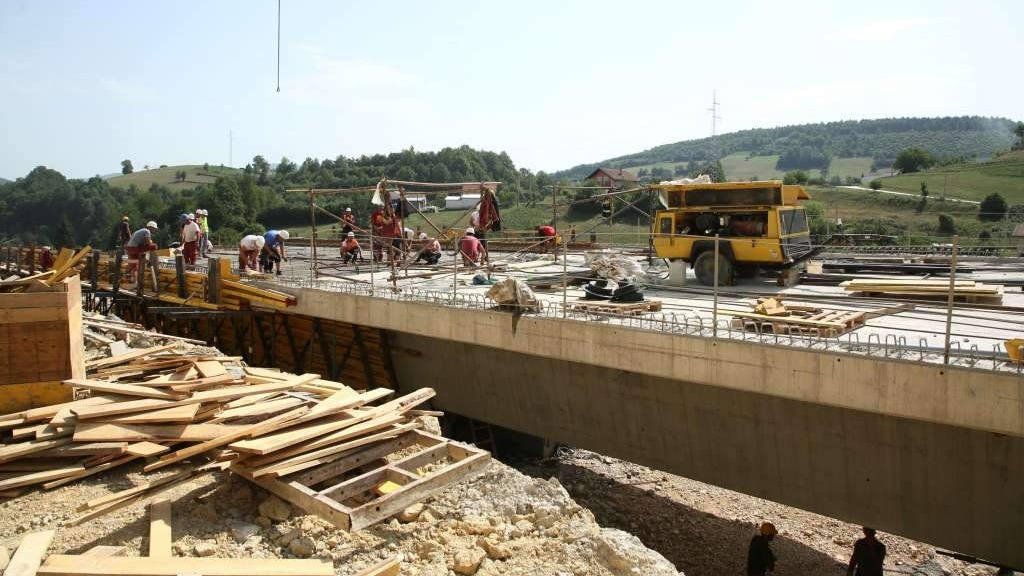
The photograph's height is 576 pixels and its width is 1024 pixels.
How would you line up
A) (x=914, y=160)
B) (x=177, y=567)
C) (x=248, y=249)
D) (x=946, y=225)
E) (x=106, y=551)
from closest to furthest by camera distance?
(x=177, y=567), (x=106, y=551), (x=248, y=249), (x=946, y=225), (x=914, y=160)

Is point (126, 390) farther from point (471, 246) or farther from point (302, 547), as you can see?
point (471, 246)

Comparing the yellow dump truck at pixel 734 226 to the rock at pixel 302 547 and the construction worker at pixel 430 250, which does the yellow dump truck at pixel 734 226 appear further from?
the rock at pixel 302 547

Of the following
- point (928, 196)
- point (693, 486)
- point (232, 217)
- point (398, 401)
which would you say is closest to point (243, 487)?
point (398, 401)

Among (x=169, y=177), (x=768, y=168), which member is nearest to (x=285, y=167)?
(x=169, y=177)

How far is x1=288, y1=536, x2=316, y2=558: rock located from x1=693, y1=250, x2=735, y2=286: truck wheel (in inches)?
410

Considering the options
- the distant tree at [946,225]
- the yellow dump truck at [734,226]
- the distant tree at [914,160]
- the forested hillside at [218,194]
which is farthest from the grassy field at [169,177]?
the yellow dump truck at [734,226]

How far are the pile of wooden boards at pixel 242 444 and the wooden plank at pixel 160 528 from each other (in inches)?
12.4

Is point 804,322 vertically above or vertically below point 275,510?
above

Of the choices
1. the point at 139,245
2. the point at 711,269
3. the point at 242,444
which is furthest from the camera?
the point at 139,245

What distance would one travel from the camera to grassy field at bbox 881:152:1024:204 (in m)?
58.4

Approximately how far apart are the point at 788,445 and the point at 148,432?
7825 millimetres

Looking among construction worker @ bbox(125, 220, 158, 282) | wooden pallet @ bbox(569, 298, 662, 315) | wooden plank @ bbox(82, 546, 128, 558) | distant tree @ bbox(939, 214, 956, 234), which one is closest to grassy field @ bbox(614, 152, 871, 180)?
distant tree @ bbox(939, 214, 956, 234)

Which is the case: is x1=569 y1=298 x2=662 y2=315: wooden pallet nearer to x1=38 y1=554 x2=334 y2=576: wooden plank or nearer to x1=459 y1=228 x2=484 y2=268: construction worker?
x1=459 y1=228 x2=484 y2=268: construction worker

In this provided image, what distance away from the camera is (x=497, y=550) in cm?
582
